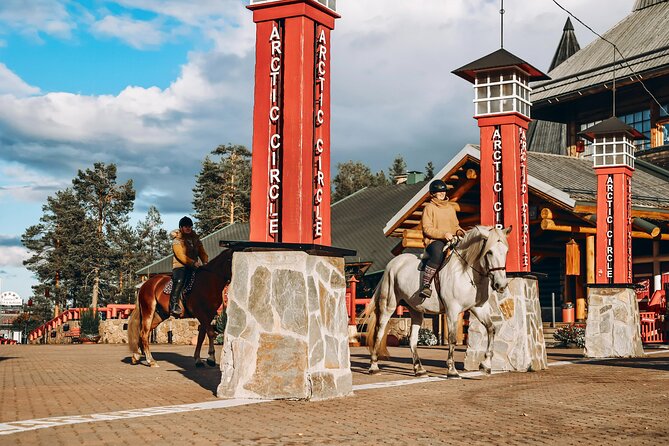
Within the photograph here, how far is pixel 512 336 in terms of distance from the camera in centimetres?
1427

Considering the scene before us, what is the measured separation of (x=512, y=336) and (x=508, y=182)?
2877mm

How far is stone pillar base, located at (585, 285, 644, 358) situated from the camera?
18.5 metres

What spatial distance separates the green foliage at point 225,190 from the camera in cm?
6275

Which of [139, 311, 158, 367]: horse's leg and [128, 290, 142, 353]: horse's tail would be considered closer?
[139, 311, 158, 367]: horse's leg

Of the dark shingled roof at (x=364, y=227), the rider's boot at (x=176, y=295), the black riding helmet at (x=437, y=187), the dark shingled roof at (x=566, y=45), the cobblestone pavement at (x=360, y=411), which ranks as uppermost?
the dark shingled roof at (x=566, y=45)

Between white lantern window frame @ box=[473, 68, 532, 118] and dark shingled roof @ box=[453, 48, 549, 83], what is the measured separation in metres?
0.14

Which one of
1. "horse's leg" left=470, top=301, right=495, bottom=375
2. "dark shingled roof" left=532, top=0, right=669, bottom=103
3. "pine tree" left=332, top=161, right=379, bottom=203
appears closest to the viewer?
"horse's leg" left=470, top=301, right=495, bottom=375

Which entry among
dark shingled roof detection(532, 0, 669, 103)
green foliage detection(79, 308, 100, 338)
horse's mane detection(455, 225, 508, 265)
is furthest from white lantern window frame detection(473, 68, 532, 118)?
green foliage detection(79, 308, 100, 338)

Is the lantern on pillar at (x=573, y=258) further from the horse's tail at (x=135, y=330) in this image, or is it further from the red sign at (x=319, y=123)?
the red sign at (x=319, y=123)

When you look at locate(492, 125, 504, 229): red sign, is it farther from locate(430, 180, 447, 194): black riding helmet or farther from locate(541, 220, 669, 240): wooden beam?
locate(541, 220, 669, 240): wooden beam

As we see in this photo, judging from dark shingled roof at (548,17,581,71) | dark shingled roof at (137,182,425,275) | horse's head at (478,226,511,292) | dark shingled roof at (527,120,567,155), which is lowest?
horse's head at (478,226,511,292)

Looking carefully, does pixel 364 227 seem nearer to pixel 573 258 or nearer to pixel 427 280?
pixel 573 258

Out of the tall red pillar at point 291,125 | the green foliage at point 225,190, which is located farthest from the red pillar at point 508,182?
the green foliage at point 225,190

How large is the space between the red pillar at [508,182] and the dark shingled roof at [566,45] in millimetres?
34161
